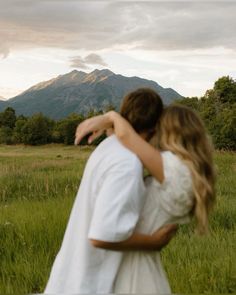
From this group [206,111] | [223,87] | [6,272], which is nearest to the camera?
[6,272]

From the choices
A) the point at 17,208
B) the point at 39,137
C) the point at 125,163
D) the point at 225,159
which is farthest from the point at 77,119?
the point at 125,163

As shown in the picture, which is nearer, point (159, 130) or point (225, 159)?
point (159, 130)

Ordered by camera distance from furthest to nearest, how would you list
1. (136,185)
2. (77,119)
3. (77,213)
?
1. (77,119)
2. (77,213)
3. (136,185)

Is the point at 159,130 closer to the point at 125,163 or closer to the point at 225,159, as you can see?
the point at 125,163

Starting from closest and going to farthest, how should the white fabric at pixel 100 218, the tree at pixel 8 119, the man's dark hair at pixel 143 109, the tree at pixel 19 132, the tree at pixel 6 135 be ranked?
the white fabric at pixel 100 218
the man's dark hair at pixel 143 109
the tree at pixel 19 132
the tree at pixel 6 135
the tree at pixel 8 119

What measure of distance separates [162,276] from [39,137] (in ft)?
270

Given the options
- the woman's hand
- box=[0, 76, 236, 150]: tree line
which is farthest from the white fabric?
box=[0, 76, 236, 150]: tree line

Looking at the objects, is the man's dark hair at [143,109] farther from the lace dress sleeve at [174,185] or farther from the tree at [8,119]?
the tree at [8,119]

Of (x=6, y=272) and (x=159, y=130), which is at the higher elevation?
(x=159, y=130)

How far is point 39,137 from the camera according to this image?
8394 cm

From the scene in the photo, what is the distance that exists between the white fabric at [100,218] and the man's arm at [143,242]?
0.04m

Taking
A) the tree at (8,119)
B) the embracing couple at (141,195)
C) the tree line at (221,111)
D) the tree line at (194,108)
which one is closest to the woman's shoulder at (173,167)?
the embracing couple at (141,195)

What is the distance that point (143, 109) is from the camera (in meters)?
2.53

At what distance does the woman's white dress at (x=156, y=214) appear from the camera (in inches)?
95.6
